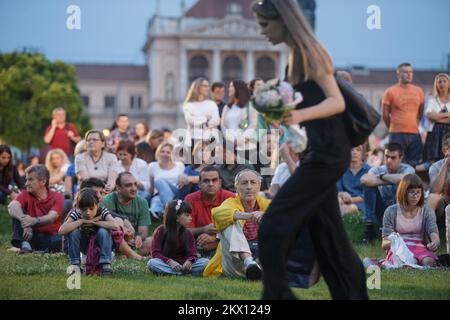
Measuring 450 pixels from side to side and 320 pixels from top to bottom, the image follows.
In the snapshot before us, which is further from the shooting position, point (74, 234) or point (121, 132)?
point (121, 132)

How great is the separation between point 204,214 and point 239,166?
1.95 meters

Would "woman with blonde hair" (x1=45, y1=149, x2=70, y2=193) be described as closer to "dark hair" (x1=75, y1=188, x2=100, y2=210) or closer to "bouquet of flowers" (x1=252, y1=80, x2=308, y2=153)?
"dark hair" (x1=75, y1=188, x2=100, y2=210)

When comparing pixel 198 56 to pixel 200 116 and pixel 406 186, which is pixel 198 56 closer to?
pixel 200 116

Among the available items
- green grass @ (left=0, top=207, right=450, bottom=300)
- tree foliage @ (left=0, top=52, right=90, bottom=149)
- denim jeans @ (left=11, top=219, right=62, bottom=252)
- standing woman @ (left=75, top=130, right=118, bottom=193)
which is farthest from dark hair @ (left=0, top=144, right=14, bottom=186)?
tree foliage @ (left=0, top=52, right=90, bottom=149)

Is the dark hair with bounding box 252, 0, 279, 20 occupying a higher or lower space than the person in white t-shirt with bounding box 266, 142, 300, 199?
higher

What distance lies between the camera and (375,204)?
1149 centimetres

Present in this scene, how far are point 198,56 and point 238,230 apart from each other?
287 ft

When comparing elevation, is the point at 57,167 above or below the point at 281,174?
below

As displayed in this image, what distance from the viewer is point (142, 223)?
35.0 ft

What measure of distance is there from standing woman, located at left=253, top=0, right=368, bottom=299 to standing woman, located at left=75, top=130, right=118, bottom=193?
6620 millimetres

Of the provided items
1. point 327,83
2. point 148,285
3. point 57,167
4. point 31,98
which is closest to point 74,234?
point 148,285

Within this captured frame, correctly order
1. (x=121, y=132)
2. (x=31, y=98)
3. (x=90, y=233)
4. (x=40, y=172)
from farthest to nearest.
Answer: (x=31, y=98), (x=121, y=132), (x=40, y=172), (x=90, y=233)

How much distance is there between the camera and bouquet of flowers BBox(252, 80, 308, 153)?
5348mm

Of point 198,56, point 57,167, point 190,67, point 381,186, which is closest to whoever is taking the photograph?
point 381,186
